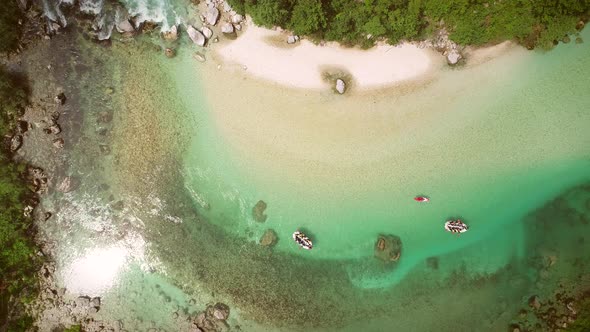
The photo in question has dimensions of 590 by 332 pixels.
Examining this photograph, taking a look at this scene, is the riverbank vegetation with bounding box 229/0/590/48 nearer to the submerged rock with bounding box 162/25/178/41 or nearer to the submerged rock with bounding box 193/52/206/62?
the submerged rock with bounding box 193/52/206/62

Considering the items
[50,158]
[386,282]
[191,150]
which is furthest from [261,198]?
[50,158]

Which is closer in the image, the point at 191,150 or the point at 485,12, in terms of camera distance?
the point at 485,12

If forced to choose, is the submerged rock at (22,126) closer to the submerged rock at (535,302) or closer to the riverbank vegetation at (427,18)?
the riverbank vegetation at (427,18)

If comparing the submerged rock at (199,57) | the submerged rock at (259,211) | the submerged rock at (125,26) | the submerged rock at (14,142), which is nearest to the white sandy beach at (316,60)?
the submerged rock at (199,57)

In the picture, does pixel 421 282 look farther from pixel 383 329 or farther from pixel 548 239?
pixel 548 239

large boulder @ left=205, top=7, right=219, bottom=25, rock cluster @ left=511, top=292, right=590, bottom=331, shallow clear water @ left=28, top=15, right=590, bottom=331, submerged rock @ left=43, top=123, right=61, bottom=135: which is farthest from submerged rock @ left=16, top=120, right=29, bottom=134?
rock cluster @ left=511, top=292, right=590, bottom=331

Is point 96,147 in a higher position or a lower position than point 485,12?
lower
